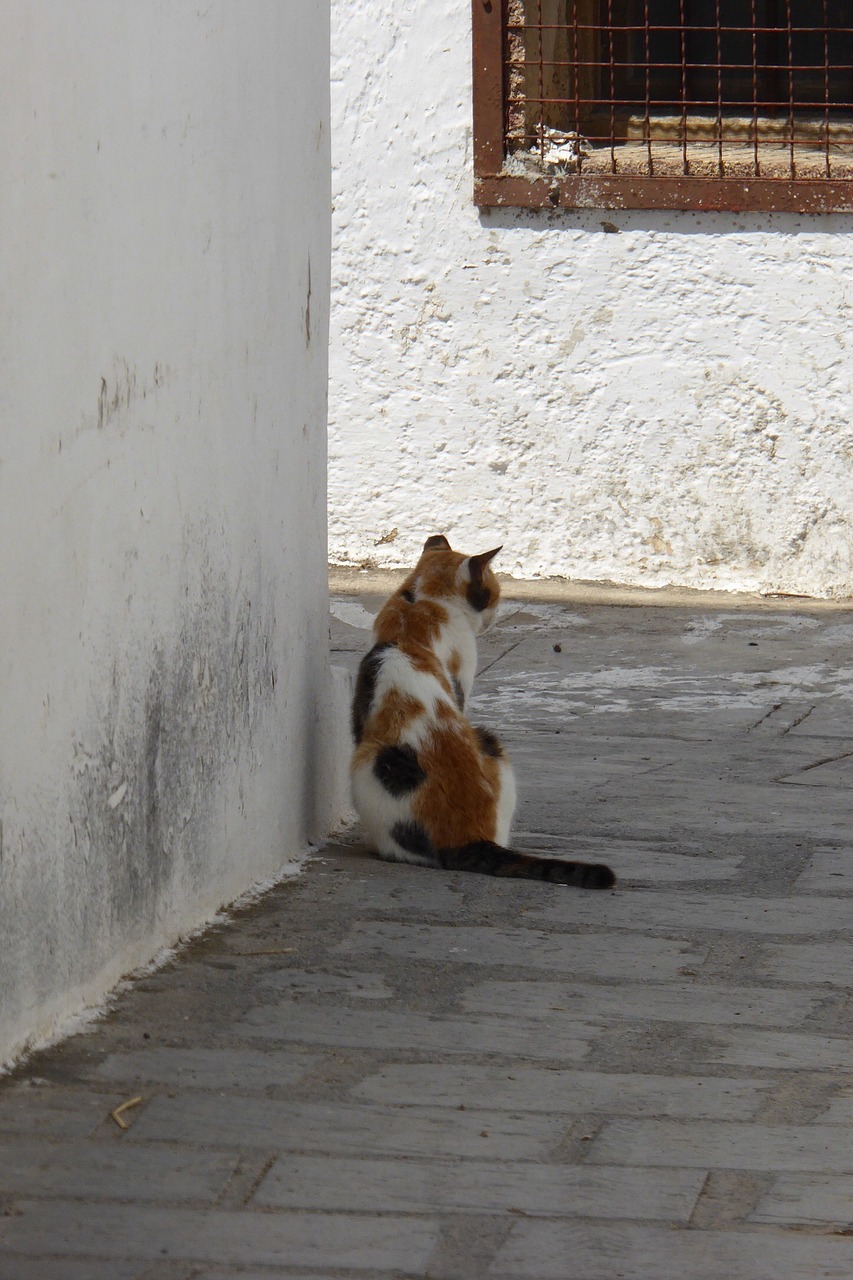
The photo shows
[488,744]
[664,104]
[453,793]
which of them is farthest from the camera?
[664,104]

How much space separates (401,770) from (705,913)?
871mm

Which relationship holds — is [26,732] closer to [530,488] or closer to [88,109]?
[88,109]

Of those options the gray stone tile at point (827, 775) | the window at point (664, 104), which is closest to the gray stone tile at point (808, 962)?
the gray stone tile at point (827, 775)

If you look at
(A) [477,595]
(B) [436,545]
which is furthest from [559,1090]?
(B) [436,545]

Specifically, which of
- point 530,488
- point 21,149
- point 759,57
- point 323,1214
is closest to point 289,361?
point 21,149

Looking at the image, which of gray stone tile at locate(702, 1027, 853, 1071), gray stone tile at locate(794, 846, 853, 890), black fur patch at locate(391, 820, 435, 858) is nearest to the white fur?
black fur patch at locate(391, 820, 435, 858)

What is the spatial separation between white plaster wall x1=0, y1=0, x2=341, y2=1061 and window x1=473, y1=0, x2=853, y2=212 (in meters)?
3.93

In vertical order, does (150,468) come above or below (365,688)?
above

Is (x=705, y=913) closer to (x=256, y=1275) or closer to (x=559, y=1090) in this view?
(x=559, y=1090)

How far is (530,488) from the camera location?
861cm

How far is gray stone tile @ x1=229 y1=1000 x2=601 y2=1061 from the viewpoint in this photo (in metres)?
3.08

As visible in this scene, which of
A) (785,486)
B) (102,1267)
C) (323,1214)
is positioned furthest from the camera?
(785,486)

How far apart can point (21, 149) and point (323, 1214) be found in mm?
1810

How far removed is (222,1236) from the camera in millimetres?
2318
